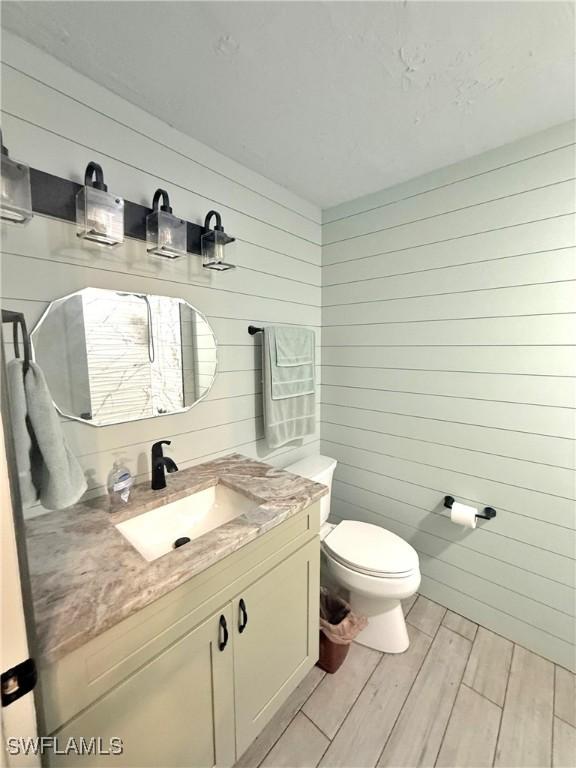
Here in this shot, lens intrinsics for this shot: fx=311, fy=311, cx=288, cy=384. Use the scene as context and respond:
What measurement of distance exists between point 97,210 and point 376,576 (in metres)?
1.80

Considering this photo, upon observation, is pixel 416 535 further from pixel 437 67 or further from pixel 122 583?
pixel 437 67

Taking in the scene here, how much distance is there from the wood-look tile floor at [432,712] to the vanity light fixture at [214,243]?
191cm

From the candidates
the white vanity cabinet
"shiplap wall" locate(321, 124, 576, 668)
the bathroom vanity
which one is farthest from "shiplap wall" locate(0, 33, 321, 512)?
the white vanity cabinet

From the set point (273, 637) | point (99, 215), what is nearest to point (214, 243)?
point (99, 215)

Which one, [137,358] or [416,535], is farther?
[416,535]

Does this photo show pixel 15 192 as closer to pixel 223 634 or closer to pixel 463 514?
pixel 223 634

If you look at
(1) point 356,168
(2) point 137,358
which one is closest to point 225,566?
(2) point 137,358

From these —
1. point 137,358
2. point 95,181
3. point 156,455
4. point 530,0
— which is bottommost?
point 156,455

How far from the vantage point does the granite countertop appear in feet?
2.14

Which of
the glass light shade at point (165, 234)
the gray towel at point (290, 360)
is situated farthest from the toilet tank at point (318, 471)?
the glass light shade at point (165, 234)

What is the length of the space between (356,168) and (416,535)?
2035mm

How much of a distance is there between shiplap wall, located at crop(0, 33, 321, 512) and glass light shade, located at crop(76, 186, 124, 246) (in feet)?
0.22

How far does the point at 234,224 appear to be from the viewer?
154cm

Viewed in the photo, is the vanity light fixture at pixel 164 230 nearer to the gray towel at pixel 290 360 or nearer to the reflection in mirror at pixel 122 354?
the reflection in mirror at pixel 122 354
